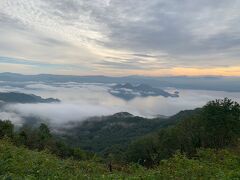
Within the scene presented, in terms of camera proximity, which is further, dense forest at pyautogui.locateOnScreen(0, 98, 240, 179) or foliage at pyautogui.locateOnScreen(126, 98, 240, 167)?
foliage at pyautogui.locateOnScreen(126, 98, 240, 167)

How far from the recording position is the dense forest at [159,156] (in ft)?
37.6

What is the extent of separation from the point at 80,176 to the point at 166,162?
169 inches

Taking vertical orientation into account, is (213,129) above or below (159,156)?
above

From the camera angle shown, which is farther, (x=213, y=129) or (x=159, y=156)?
(x=159, y=156)

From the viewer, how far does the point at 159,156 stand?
47.3 meters

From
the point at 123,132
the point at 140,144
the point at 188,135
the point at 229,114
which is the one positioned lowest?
the point at 123,132

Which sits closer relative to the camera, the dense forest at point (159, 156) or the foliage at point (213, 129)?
the dense forest at point (159, 156)

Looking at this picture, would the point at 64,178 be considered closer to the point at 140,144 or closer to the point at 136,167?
the point at 136,167

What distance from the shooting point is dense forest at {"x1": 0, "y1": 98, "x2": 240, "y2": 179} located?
11.5 m

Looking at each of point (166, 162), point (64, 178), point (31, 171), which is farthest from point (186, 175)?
point (31, 171)

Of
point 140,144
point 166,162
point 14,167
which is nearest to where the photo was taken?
point 14,167

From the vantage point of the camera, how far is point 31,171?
11570 mm

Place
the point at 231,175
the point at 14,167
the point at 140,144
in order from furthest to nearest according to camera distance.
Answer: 1. the point at 140,144
2. the point at 14,167
3. the point at 231,175

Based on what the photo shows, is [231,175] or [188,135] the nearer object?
[231,175]
